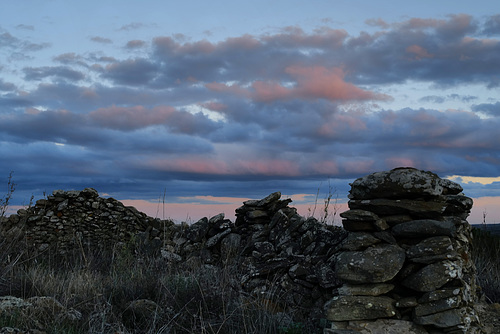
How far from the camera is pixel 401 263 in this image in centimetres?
470

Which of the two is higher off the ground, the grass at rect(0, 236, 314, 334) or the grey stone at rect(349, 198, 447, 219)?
the grey stone at rect(349, 198, 447, 219)

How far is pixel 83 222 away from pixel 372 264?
10170 millimetres

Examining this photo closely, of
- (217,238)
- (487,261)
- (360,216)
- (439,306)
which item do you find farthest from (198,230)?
(439,306)

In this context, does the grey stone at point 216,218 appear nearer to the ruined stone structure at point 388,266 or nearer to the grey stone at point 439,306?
the ruined stone structure at point 388,266

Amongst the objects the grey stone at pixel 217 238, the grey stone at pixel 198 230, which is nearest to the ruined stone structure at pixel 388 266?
the grey stone at pixel 217 238

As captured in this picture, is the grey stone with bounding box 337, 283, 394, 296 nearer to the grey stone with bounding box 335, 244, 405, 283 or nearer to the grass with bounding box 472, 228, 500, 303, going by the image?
the grey stone with bounding box 335, 244, 405, 283

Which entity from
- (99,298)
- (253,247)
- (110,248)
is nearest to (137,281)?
(99,298)

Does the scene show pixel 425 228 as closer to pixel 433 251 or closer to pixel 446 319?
pixel 433 251

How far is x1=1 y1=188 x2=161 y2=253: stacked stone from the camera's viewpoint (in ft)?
42.4

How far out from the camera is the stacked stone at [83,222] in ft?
42.4

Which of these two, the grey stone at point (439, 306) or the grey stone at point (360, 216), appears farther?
the grey stone at point (360, 216)

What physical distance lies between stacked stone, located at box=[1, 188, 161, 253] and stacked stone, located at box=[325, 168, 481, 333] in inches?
346

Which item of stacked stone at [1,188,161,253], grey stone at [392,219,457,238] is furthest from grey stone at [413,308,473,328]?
stacked stone at [1,188,161,253]

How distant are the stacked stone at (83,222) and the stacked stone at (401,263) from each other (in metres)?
8.79
